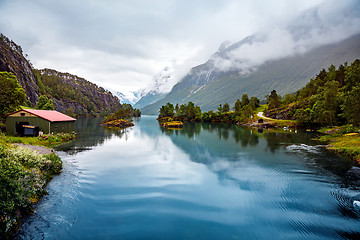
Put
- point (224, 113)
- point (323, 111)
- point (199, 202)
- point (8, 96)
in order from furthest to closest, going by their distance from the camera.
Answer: point (224, 113), point (323, 111), point (8, 96), point (199, 202)

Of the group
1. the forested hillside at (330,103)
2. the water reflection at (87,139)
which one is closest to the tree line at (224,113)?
the forested hillside at (330,103)

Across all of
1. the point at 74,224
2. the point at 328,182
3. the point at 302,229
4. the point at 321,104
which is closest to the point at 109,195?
the point at 74,224

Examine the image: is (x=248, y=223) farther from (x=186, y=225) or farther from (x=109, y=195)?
(x=109, y=195)

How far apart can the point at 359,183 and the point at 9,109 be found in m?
67.5

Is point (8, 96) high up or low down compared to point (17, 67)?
down

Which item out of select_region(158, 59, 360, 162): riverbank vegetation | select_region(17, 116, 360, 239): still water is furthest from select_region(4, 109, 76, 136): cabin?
select_region(158, 59, 360, 162): riverbank vegetation

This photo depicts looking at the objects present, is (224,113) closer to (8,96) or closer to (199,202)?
(8,96)

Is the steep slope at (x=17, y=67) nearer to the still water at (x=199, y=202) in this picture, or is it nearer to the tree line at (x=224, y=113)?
the tree line at (x=224, y=113)

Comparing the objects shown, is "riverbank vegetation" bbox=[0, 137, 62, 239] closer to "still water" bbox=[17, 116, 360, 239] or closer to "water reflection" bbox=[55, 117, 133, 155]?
"still water" bbox=[17, 116, 360, 239]

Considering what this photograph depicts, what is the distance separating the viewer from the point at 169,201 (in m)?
16.1

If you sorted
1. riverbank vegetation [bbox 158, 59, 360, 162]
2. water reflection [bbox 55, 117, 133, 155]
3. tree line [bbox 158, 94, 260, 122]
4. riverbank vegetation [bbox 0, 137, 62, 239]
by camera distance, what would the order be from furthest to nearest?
tree line [bbox 158, 94, 260, 122], riverbank vegetation [bbox 158, 59, 360, 162], water reflection [bbox 55, 117, 133, 155], riverbank vegetation [bbox 0, 137, 62, 239]

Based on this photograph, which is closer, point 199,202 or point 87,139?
point 199,202

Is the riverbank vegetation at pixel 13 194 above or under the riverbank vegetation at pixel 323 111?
under

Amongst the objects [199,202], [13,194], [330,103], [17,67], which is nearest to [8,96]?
[13,194]
